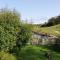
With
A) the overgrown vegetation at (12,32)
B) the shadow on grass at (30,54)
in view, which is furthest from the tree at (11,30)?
the shadow on grass at (30,54)

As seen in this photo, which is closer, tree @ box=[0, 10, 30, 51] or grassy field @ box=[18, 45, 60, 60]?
tree @ box=[0, 10, 30, 51]

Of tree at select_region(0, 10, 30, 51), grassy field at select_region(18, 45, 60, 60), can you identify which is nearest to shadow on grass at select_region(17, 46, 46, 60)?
grassy field at select_region(18, 45, 60, 60)

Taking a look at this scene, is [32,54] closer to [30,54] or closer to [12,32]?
[30,54]

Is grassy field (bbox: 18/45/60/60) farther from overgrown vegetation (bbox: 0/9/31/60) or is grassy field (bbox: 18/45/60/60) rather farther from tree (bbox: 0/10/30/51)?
tree (bbox: 0/10/30/51)

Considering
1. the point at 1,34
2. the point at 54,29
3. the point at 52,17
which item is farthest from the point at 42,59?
the point at 52,17

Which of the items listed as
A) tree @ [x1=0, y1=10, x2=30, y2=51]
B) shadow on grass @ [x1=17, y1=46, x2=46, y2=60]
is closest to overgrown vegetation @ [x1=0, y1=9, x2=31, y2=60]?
tree @ [x1=0, y1=10, x2=30, y2=51]

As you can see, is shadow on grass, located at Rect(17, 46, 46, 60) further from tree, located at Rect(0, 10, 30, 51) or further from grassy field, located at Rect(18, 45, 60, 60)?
tree, located at Rect(0, 10, 30, 51)

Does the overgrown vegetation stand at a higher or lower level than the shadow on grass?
higher

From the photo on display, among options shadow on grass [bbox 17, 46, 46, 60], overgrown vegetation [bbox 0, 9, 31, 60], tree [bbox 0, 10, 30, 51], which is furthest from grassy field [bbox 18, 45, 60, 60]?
tree [bbox 0, 10, 30, 51]

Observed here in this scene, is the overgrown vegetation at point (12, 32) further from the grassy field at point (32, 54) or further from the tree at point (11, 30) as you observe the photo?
the grassy field at point (32, 54)

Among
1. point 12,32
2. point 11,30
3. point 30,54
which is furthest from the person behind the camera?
point 30,54

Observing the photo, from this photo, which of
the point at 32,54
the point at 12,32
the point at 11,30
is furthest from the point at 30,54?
the point at 11,30

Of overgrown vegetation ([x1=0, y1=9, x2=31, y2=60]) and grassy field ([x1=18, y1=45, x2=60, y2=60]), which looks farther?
grassy field ([x1=18, y1=45, x2=60, y2=60])

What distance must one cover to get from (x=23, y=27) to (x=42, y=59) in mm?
8427
